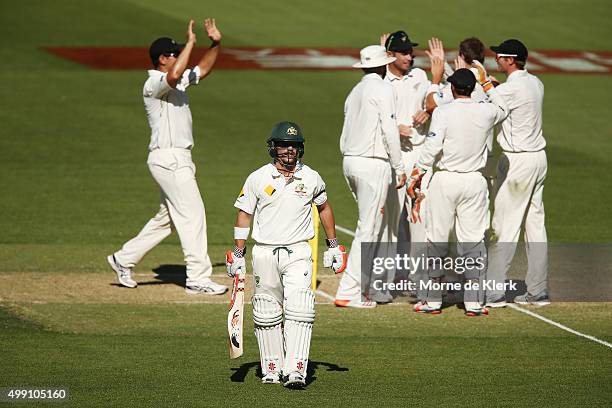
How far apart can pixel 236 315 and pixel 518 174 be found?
4561 mm

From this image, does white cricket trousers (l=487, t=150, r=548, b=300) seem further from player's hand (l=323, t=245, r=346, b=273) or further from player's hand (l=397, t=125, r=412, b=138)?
player's hand (l=323, t=245, r=346, b=273)

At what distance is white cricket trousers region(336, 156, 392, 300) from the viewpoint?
12.9 meters

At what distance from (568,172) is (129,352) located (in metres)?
13.3

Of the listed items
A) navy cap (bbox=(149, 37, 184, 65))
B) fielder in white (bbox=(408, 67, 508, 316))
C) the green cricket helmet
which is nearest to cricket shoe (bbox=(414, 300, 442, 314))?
fielder in white (bbox=(408, 67, 508, 316))

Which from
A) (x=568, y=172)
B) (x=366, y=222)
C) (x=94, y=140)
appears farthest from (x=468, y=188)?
(x=94, y=140)

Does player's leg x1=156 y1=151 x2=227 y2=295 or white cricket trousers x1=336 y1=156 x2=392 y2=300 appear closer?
white cricket trousers x1=336 y1=156 x2=392 y2=300

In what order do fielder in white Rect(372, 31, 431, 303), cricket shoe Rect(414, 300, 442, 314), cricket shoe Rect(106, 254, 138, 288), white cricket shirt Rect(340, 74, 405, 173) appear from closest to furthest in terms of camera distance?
white cricket shirt Rect(340, 74, 405, 173) → cricket shoe Rect(414, 300, 442, 314) → fielder in white Rect(372, 31, 431, 303) → cricket shoe Rect(106, 254, 138, 288)

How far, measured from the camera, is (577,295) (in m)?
13.7

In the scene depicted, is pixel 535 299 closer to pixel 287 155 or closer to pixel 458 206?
pixel 458 206

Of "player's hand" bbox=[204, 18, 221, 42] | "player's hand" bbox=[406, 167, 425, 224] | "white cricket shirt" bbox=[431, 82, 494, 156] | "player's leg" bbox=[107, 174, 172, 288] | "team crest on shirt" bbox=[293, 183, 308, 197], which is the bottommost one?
"player's leg" bbox=[107, 174, 172, 288]

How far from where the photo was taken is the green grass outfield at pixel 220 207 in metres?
10.1

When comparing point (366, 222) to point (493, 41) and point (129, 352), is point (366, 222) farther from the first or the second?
point (493, 41)

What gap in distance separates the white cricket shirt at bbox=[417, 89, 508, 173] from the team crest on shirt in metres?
2.79

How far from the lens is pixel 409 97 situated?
1355 centimetres
